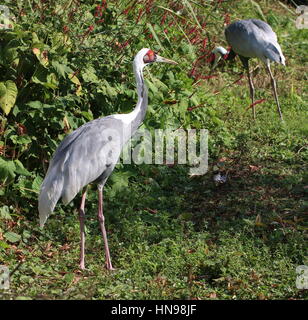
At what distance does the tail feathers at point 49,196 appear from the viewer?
5.33 meters

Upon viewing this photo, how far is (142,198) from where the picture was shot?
647 centimetres

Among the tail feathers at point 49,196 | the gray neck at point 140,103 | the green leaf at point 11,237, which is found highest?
the gray neck at point 140,103

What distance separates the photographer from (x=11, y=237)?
5617 millimetres

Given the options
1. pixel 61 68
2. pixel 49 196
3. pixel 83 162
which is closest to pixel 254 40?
pixel 61 68

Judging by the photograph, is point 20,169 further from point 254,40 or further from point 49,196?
point 254,40

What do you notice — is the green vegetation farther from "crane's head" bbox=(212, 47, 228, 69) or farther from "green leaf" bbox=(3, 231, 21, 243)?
"crane's head" bbox=(212, 47, 228, 69)

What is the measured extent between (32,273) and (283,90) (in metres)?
5.29

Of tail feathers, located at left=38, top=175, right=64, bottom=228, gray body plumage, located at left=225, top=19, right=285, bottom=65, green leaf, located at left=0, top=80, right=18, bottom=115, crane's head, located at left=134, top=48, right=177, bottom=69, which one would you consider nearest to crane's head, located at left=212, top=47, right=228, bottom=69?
gray body plumage, located at left=225, top=19, right=285, bottom=65

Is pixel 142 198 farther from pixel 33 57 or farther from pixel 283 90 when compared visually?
pixel 283 90

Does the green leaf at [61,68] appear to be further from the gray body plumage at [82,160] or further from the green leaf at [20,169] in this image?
the green leaf at [20,169]

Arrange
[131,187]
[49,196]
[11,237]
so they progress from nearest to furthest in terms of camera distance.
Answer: [49,196] → [11,237] → [131,187]

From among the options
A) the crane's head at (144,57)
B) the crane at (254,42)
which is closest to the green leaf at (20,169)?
the crane's head at (144,57)

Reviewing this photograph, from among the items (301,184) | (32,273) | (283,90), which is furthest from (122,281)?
(283,90)

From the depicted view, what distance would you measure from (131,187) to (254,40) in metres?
3.01
